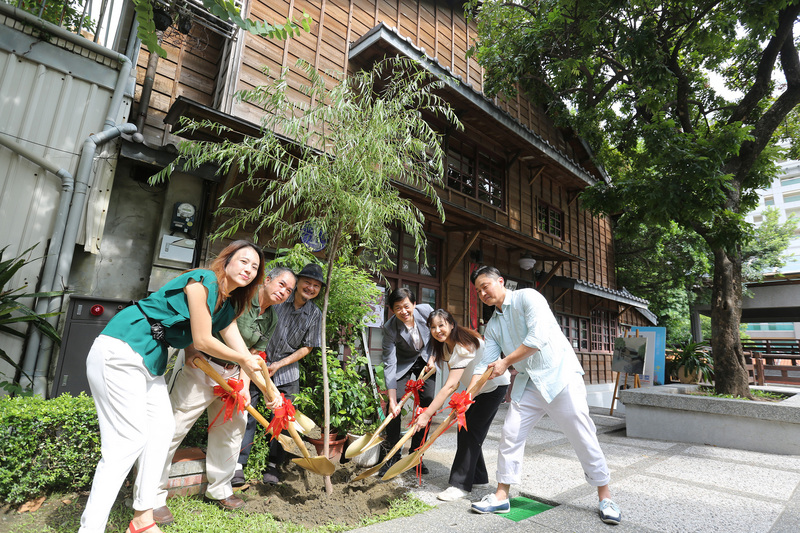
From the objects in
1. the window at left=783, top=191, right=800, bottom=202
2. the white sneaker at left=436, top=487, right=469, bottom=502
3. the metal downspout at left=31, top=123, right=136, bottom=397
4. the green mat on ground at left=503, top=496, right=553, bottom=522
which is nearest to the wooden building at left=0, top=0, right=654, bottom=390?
the metal downspout at left=31, top=123, right=136, bottom=397

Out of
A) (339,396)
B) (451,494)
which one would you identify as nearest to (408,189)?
(339,396)

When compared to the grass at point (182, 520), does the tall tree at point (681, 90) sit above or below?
above

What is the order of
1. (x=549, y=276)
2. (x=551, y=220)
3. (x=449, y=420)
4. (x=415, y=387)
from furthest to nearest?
(x=551, y=220), (x=549, y=276), (x=415, y=387), (x=449, y=420)

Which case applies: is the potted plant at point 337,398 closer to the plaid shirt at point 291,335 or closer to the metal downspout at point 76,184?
the plaid shirt at point 291,335

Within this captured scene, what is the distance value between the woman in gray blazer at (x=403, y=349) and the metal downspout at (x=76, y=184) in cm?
376

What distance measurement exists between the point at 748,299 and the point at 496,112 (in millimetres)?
14602

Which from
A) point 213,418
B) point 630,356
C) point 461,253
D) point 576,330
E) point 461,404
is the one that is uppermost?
point 461,253

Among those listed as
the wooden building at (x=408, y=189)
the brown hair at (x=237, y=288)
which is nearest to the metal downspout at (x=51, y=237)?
the wooden building at (x=408, y=189)

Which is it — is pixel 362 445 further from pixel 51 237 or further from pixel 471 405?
pixel 51 237

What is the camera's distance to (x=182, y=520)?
2574 mm

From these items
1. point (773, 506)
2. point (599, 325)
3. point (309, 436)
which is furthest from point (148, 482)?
point (599, 325)

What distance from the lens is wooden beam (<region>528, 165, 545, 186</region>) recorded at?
11.8 metres

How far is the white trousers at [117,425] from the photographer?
1.97 meters

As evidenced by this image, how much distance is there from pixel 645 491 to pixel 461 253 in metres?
5.69
